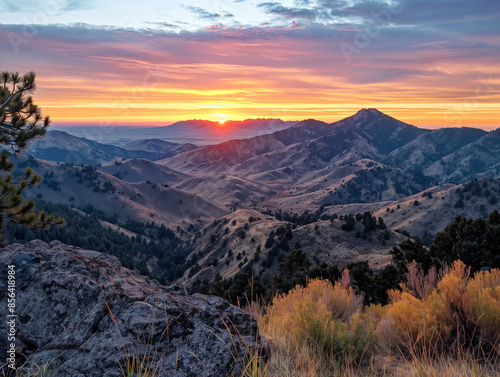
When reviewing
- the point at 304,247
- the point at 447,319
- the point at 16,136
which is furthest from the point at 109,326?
the point at 304,247

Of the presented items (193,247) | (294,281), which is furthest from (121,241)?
(294,281)

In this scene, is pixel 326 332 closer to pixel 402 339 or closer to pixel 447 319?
pixel 402 339

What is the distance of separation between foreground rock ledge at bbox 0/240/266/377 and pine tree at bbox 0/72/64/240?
1058 centimetres

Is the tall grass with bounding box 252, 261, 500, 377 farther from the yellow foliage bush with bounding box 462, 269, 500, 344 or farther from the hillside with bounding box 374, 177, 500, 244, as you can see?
the hillside with bounding box 374, 177, 500, 244

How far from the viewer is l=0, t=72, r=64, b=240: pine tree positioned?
14.9m

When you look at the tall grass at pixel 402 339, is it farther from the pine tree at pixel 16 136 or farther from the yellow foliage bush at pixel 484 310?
the pine tree at pixel 16 136

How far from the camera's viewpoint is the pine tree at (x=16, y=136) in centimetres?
1488

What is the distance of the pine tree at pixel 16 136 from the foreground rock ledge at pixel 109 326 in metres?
10.6

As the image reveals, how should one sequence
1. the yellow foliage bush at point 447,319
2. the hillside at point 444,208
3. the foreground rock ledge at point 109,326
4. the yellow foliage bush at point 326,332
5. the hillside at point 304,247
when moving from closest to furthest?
the foreground rock ledge at point 109,326 → the yellow foliage bush at point 326,332 → the yellow foliage bush at point 447,319 → the hillside at point 304,247 → the hillside at point 444,208

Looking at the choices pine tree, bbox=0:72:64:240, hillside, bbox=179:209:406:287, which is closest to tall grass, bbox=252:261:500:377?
pine tree, bbox=0:72:64:240

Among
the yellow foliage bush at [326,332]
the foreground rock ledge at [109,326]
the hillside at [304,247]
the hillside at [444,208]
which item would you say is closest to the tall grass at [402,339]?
the yellow foliage bush at [326,332]

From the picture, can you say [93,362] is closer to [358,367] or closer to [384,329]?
[358,367]

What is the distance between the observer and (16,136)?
51.0 feet

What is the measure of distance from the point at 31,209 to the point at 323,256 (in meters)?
68.1
